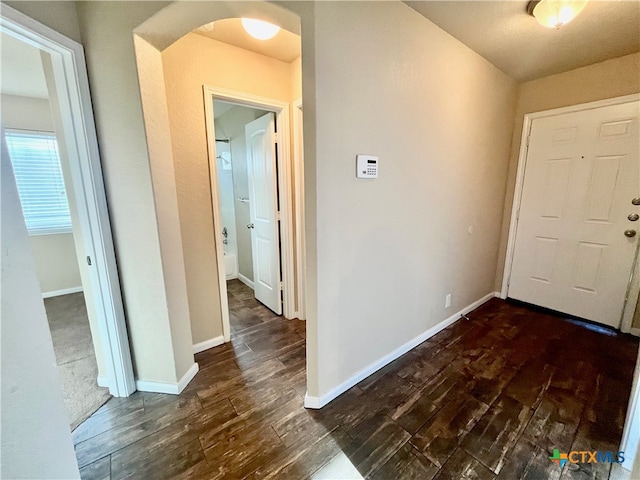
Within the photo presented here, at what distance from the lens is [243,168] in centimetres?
329

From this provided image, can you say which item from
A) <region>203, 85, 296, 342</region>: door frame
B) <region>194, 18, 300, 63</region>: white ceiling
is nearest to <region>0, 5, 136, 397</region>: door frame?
<region>203, 85, 296, 342</region>: door frame

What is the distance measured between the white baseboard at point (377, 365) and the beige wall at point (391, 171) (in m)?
0.04

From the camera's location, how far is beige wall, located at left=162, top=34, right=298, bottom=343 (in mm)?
1801

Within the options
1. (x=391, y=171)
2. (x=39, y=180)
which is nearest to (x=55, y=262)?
(x=39, y=180)

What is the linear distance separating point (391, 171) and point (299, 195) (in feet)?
3.22

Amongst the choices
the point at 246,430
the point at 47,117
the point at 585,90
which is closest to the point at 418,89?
the point at 585,90

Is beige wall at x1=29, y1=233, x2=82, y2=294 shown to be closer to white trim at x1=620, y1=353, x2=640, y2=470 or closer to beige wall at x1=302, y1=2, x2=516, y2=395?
beige wall at x1=302, y1=2, x2=516, y2=395

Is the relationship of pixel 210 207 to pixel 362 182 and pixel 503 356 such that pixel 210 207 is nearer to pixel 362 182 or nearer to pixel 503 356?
pixel 362 182

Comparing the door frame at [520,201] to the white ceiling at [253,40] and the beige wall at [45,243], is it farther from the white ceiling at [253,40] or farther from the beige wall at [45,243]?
the beige wall at [45,243]

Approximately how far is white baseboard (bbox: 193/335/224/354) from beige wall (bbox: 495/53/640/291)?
316 cm

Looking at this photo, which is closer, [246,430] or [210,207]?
[246,430]

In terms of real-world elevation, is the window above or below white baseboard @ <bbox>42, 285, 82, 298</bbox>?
above

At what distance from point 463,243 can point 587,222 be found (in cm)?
119

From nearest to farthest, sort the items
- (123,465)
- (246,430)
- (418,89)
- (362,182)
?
(123,465), (246,430), (362,182), (418,89)
